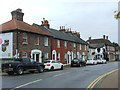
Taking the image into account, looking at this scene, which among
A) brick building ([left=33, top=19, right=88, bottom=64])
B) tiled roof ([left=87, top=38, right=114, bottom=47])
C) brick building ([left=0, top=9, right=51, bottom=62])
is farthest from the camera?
tiled roof ([left=87, top=38, right=114, bottom=47])

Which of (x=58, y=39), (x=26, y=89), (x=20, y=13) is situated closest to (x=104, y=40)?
(x=58, y=39)

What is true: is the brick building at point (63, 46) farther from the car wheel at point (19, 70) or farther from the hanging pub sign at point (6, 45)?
the car wheel at point (19, 70)

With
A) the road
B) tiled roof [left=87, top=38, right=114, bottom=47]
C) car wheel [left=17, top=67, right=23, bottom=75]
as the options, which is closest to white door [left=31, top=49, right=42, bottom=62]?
car wheel [left=17, top=67, right=23, bottom=75]

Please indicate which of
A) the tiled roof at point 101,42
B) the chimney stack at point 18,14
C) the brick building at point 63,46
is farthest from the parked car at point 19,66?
the tiled roof at point 101,42

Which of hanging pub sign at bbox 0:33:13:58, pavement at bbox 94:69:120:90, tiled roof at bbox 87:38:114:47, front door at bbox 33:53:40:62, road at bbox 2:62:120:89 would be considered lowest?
road at bbox 2:62:120:89

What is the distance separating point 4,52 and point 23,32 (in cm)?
392

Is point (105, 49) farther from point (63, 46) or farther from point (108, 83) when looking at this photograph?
point (108, 83)

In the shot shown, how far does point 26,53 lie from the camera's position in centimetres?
3525

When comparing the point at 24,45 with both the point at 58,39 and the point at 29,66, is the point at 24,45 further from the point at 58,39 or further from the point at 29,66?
the point at 58,39

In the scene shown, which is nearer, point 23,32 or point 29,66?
point 29,66

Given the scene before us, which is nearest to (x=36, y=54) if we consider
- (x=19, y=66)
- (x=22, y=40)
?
(x=22, y=40)

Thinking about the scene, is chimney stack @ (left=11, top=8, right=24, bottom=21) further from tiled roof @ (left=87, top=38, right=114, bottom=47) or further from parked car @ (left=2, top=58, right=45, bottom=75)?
→ tiled roof @ (left=87, top=38, right=114, bottom=47)

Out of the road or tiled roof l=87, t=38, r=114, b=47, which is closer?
the road

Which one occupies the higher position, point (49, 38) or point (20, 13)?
point (20, 13)
